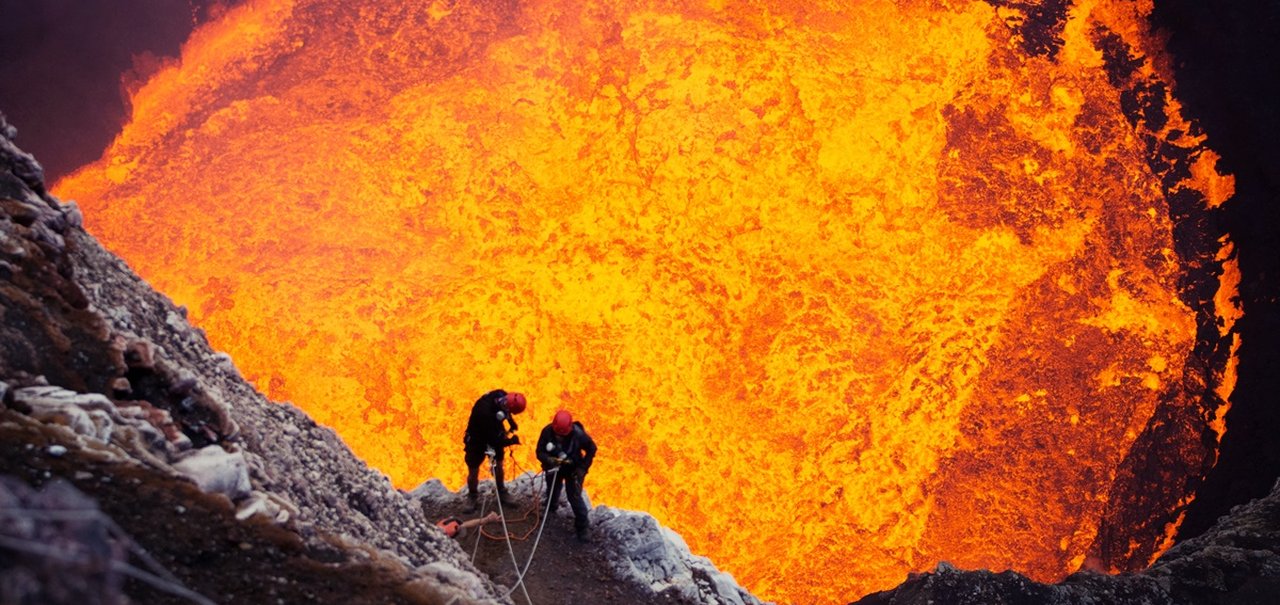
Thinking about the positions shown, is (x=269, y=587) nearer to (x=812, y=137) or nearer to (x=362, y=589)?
(x=362, y=589)

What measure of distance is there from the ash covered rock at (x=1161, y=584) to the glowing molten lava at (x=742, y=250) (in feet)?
11.5

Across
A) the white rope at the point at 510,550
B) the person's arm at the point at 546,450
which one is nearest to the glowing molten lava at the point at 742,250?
the white rope at the point at 510,550

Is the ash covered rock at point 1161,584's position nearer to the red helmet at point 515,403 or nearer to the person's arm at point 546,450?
the person's arm at point 546,450

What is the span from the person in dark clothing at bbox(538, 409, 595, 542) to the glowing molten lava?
5949mm

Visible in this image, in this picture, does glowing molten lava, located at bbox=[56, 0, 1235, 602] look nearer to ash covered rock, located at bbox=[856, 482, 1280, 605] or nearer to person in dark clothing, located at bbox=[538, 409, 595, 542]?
ash covered rock, located at bbox=[856, 482, 1280, 605]

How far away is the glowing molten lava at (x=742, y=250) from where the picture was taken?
14.2 metres

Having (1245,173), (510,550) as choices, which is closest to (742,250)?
(1245,173)

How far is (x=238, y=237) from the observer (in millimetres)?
16344

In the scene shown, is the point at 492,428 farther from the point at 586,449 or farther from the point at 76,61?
the point at 76,61

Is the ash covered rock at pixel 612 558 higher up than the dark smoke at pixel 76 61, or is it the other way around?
the dark smoke at pixel 76 61

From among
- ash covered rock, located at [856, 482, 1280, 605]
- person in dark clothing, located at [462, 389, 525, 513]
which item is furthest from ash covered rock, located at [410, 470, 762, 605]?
ash covered rock, located at [856, 482, 1280, 605]

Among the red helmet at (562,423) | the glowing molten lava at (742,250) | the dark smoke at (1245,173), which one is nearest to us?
the red helmet at (562,423)

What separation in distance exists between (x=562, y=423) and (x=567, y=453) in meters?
0.35

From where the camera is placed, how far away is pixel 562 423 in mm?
8211
